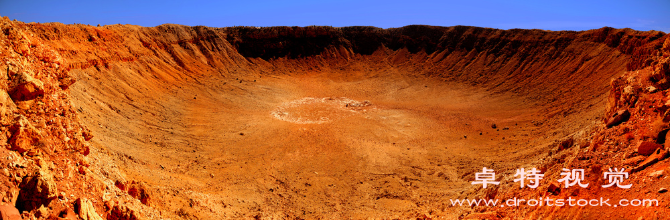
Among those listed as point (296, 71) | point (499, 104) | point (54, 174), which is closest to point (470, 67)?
point (499, 104)

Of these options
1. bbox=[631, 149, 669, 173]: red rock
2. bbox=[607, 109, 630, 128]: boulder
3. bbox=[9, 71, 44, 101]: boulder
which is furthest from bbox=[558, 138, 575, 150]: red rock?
bbox=[9, 71, 44, 101]: boulder

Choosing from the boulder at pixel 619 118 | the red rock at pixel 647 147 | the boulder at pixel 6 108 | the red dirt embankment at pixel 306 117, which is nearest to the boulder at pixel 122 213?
the red dirt embankment at pixel 306 117

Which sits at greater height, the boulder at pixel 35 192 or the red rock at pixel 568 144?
the red rock at pixel 568 144

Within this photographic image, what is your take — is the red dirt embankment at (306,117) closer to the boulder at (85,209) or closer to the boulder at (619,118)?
the boulder at (85,209)

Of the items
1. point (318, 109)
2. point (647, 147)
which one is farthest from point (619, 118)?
point (318, 109)

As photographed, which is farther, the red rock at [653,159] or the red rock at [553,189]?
the red rock at [553,189]

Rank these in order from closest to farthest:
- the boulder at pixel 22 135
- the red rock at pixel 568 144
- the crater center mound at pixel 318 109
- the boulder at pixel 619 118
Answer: the boulder at pixel 22 135
the boulder at pixel 619 118
the red rock at pixel 568 144
the crater center mound at pixel 318 109

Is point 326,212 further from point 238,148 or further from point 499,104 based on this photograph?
point 499,104
